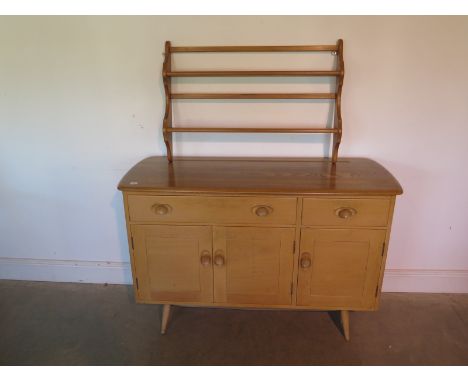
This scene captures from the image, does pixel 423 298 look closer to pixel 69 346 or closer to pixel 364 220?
pixel 364 220

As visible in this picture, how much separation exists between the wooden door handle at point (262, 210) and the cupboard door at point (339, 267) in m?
0.17

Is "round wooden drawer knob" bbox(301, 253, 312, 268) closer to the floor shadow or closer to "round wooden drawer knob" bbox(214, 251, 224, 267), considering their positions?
"round wooden drawer knob" bbox(214, 251, 224, 267)

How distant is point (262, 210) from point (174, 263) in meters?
0.48

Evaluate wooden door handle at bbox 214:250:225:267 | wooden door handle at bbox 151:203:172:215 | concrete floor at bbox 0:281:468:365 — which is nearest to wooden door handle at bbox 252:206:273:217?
wooden door handle at bbox 214:250:225:267

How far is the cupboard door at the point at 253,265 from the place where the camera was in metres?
1.36

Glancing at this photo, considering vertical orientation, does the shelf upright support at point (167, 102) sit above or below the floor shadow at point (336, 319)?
above

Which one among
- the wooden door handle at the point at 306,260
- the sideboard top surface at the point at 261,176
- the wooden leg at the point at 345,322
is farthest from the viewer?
the wooden leg at the point at 345,322

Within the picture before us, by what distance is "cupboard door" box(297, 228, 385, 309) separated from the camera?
133 centimetres

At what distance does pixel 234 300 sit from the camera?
1.49 metres

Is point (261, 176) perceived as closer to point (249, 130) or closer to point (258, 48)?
point (249, 130)

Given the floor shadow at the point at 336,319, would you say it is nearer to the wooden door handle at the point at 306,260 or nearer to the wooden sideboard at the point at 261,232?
the wooden sideboard at the point at 261,232

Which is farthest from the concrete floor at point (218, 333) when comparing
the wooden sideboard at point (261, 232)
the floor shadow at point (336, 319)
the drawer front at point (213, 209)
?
the drawer front at point (213, 209)

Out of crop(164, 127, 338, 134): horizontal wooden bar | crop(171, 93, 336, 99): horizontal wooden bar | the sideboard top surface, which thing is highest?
crop(171, 93, 336, 99): horizontal wooden bar

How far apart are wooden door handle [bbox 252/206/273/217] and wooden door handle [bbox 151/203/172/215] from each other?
359 millimetres
